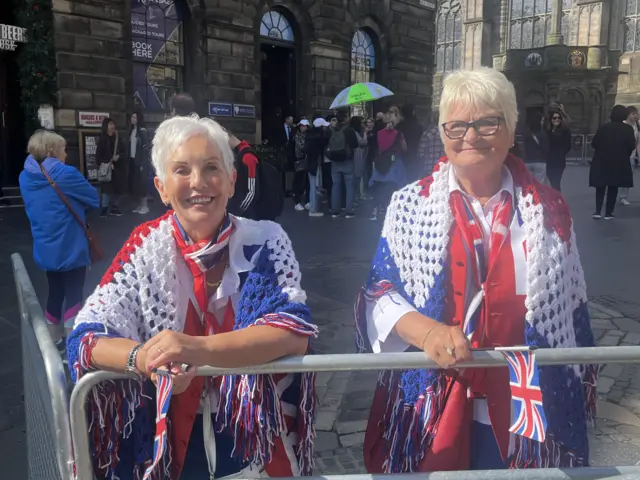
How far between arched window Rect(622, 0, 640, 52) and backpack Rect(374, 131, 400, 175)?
44.4 metres

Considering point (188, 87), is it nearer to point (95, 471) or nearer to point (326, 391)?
point (326, 391)

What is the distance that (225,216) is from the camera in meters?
2.06

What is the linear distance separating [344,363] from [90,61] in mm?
13295

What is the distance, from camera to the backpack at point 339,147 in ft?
37.8

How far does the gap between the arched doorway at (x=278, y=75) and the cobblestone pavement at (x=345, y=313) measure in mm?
6681

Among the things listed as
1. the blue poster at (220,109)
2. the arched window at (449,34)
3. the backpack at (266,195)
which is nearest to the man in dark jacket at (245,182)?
the backpack at (266,195)

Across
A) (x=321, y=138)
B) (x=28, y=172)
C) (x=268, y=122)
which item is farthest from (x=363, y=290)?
(x=268, y=122)

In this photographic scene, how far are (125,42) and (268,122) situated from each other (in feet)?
17.3

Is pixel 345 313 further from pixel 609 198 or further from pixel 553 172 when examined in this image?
pixel 553 172

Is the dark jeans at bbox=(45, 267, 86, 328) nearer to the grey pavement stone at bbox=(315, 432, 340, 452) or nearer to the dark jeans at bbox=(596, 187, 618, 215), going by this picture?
the grey pavement stone at bbox=(315, 432, 340, 452)

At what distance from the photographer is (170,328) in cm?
191

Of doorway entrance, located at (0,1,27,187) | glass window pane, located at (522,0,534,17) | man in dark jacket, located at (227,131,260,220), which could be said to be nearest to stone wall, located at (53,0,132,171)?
doorway entrance, located at (0,1,27,187)

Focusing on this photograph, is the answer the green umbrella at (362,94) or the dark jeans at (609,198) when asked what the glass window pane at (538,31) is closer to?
the green umbrella at (362,94)

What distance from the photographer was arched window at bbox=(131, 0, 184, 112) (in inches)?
567
